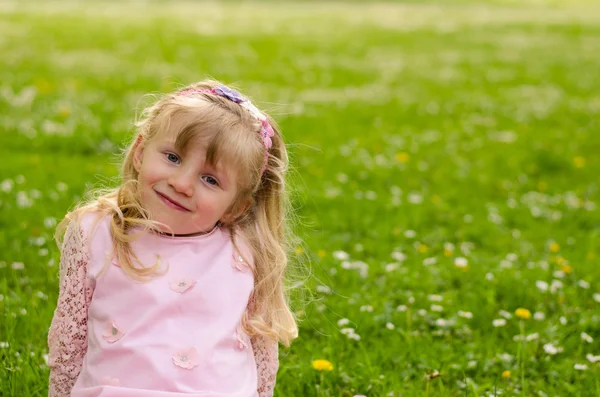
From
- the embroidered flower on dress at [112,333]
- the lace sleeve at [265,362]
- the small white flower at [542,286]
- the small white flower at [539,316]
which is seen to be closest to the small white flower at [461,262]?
the small white flower at [542,286]

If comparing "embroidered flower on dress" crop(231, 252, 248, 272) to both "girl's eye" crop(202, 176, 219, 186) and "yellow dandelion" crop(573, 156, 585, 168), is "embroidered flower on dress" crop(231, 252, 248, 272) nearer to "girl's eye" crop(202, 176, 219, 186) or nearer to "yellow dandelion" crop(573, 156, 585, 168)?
"girl's eye" crop(202, 176, 219, 186)

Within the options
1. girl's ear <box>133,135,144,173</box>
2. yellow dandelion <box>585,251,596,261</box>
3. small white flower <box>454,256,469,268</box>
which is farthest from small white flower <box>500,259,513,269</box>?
girl's ear <box>133,135,144,173</box>

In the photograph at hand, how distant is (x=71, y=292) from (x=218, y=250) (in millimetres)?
503

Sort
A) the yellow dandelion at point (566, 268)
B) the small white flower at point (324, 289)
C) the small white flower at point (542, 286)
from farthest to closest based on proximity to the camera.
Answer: the yellow dandelion at point (566, 268), the small white flower at point (542, 286), the small white flower at point (324, 289)

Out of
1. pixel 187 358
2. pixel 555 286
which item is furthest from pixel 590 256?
pixel 187 358

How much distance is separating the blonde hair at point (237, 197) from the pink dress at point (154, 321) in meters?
0.05

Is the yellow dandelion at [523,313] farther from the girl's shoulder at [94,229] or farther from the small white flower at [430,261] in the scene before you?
the girl's shoulder at [94,229]

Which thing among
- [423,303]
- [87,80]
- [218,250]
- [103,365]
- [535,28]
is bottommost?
[535,28]

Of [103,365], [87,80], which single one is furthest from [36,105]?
[103,365]

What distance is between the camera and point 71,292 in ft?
9.15

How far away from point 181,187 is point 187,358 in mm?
544

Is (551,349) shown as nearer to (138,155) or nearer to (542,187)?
(138,155)

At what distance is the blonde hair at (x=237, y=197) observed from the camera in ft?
9.08

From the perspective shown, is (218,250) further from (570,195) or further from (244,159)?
(570,195)
